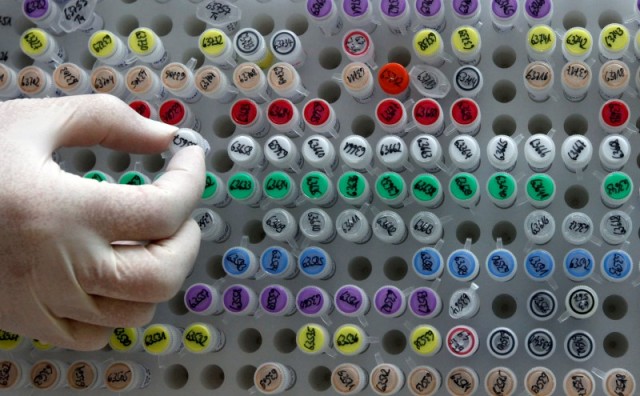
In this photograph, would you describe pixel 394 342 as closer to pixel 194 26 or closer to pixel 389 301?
pixel 389 301

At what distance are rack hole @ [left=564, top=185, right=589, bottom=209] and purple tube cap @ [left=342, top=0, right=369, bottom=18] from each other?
0.32 m

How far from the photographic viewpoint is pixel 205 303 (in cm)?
82

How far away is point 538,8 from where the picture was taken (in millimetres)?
773

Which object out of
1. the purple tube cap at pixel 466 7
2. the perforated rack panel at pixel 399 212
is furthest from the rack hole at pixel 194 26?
the purple tube cap at pixel 466 7

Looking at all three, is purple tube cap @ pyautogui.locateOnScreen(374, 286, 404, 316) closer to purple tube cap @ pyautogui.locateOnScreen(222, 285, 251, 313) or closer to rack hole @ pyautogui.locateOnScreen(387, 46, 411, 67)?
purple tube cap @ pyautogui.locateOnScreen(222, 285, 251, 313)

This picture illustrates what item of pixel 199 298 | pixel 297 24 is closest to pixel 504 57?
pixel 297 24

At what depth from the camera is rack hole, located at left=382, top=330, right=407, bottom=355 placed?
0.83 meters

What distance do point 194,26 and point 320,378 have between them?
1.58 ft

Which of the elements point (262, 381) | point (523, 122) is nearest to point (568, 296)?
point (523, 122)

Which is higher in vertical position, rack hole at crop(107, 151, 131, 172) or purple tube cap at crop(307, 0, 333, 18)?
purple tube cap at crop(307, 0, 333, 18)

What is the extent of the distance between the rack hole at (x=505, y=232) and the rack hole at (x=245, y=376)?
0.34m

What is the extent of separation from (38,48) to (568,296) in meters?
0.69

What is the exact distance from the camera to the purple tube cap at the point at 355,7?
808mm

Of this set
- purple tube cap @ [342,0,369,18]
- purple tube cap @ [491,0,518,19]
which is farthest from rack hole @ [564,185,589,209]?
purple tube cap @ [342,0,369,18]
